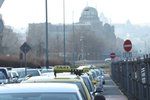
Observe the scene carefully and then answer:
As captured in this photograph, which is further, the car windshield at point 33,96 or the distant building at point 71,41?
the distant building at point 71,41

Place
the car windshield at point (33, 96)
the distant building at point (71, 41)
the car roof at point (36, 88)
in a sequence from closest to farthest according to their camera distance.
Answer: the car windshield at point (33, 96) → the car roof at point (36, 88) → the distant building at point (71, 41)

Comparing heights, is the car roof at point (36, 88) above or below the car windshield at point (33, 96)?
above

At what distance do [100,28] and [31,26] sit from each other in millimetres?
45948

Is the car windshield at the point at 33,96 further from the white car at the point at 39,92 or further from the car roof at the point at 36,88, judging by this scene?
the car roof at the point at 36,88

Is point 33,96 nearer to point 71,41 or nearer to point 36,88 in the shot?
point 36,88

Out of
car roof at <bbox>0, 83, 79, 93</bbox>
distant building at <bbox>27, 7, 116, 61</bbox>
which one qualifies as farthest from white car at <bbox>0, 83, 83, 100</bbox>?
distant building at <bbox>27, 7, 116, 61</bbox>

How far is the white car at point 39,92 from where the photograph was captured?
27.1 ft

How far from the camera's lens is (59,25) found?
541ft

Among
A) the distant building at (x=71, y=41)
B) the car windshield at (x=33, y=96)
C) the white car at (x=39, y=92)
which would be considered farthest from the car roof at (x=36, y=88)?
the distant building at (x=71, y=41)

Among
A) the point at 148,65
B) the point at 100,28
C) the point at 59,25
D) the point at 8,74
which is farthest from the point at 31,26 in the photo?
the point at 148,65

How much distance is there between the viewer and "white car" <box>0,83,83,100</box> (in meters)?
8.27

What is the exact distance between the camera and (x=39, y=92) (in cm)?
838

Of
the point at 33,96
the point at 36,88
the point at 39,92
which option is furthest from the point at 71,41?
the point at 33,96

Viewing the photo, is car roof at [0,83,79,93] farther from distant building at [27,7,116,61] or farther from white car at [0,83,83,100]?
distant building at [27,7,116,61]
